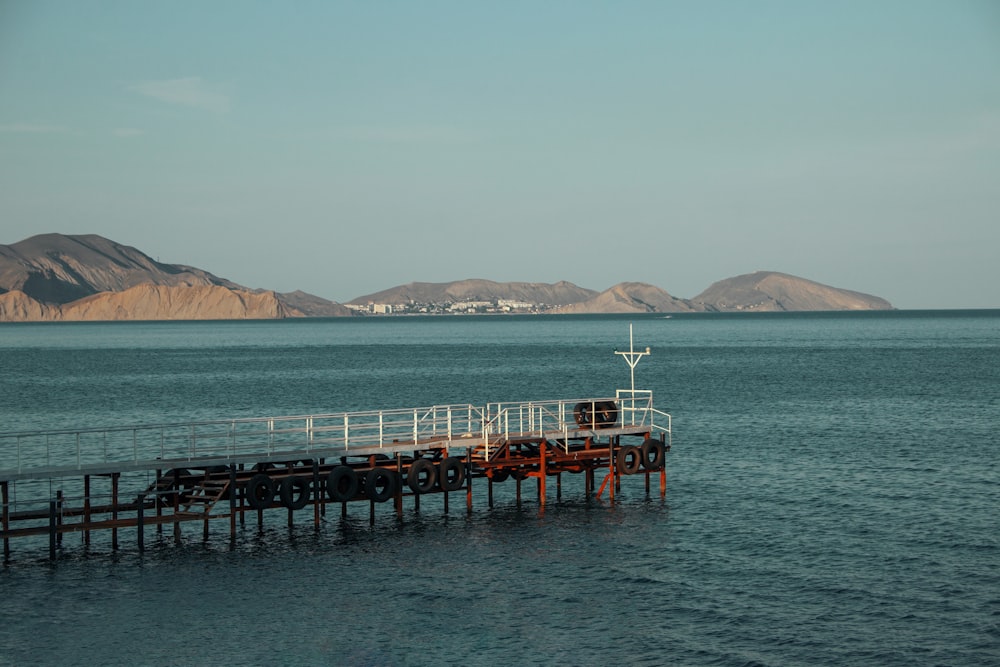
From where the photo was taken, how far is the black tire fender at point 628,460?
4641cm

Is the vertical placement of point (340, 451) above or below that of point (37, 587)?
above

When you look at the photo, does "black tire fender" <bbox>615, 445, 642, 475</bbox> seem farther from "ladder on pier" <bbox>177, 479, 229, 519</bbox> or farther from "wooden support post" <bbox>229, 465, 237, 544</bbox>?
"ladder on pier" <bbox>177, 479, 229, 519</bbox>

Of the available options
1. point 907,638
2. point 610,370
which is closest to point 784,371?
point 610,370

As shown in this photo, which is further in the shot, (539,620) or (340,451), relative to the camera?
(340,451)

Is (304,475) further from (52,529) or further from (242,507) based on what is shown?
(52,529)

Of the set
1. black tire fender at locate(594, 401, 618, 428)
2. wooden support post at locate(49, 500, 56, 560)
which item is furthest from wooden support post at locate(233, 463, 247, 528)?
black tire fender at locate(594, 401, 618, 428)

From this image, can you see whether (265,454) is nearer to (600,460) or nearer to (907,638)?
(600,460)

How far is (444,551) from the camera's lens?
37.7 meters

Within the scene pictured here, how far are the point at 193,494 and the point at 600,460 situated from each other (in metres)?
17.0

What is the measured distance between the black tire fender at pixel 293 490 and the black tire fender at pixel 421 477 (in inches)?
168

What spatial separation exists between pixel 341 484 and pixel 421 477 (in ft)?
10.7

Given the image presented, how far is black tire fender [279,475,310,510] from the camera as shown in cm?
3984

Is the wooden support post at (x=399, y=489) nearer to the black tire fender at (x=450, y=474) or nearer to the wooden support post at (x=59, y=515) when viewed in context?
the black tire fender at (x=450, y=474)

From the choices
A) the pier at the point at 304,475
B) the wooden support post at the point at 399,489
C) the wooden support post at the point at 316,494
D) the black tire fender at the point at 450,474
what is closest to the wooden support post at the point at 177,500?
the pier at the point at 304,475
